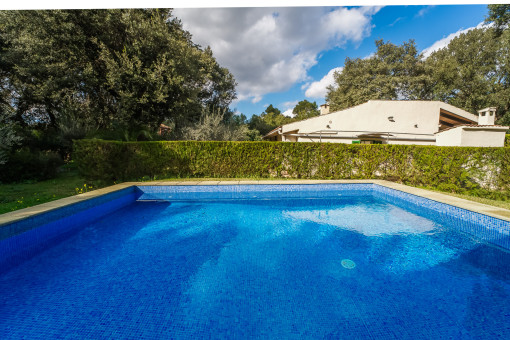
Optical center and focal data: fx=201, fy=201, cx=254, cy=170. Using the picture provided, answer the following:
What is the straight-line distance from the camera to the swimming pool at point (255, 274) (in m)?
2.34

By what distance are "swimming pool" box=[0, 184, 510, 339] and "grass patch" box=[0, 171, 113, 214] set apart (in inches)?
61.3

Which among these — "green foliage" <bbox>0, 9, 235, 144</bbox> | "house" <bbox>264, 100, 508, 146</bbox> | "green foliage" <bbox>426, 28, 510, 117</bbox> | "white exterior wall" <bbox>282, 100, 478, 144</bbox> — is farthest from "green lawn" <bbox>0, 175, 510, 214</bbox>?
"green foliage" <bbox>426, 28, 510, 117</bbox>

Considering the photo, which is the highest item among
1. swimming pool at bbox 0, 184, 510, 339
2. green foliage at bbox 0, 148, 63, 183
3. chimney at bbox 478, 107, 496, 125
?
chimney at bbox 478, 107, 496, 125

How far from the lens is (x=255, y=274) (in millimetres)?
3303

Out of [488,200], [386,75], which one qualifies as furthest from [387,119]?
[386,75]

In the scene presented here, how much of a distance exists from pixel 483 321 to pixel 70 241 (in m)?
7.06

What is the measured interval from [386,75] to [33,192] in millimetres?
38946

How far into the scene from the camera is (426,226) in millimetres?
5102

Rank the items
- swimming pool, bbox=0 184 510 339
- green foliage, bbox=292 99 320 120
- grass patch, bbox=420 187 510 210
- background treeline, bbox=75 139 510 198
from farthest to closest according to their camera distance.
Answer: green foliage, bbox=292 99 320 120 < background treeline, bbox=75 139 510 198 < grass patch, bbox=420 187 510 210 < swimming pool, bbox=0 184 510 339

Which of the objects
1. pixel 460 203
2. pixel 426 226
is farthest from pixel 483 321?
pixel 460 203

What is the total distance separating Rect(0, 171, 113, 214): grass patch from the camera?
552 cm

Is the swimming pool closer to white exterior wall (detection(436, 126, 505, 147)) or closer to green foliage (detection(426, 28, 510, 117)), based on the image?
white exterior wall (detection(436, 126, 505, 147))

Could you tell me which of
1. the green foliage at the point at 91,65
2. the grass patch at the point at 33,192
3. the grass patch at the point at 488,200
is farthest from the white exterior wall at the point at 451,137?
the grass patch at the point at 33,192

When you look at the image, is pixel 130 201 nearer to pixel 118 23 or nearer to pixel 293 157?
pixel 293 157
